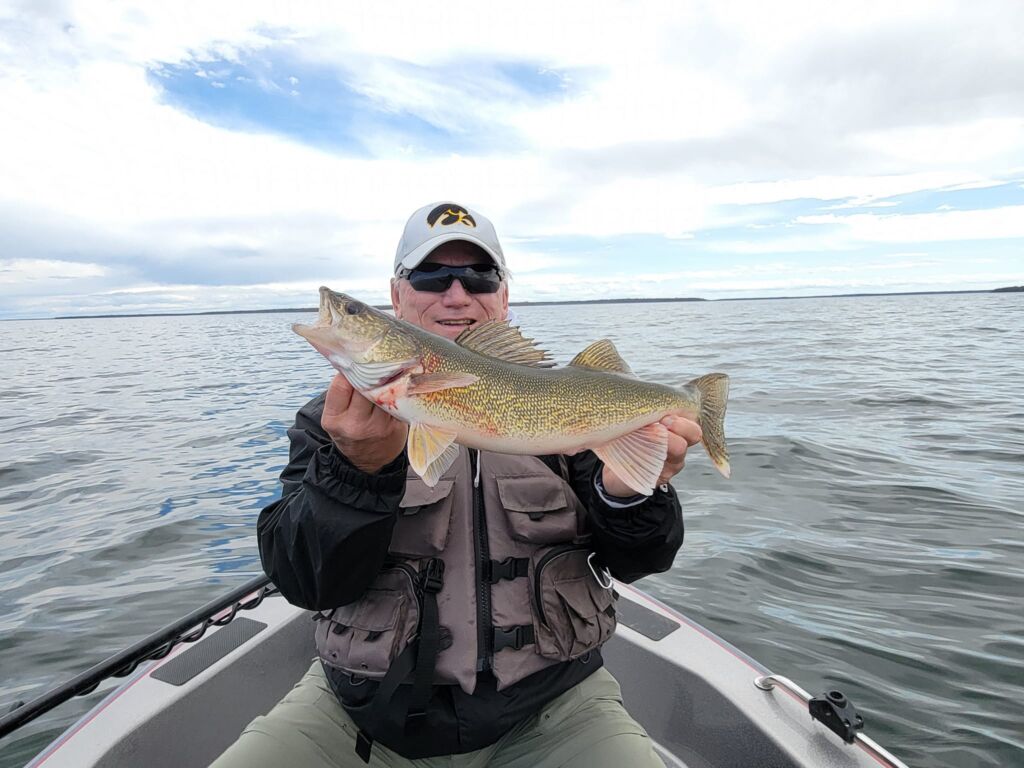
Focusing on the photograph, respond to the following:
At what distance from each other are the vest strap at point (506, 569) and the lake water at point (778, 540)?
3.27 m

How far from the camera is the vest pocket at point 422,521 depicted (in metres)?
2.96

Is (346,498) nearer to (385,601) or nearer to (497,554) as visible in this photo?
(385,601)

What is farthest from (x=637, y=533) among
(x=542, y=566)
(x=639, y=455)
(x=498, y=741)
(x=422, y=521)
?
(x=498, y=741)

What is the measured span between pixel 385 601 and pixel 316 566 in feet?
1.26

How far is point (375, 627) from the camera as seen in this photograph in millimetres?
2803

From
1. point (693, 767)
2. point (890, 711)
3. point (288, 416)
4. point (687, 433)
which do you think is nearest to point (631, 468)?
point (687, 433)

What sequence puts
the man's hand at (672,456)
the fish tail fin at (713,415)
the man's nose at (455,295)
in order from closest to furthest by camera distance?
the man's hand at (672,456) < the fish tail fin at (713,415) < the man's nose at (455,295)

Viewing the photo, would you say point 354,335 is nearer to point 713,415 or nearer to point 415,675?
point 415,675

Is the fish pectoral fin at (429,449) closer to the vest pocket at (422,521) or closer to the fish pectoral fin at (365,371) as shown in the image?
the fish pectoral fin at (365,371)

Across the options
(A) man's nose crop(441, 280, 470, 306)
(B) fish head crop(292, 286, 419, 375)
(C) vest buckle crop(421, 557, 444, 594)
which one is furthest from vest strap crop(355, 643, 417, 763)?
(A) man's nose crop(441, 280, 470, 306)

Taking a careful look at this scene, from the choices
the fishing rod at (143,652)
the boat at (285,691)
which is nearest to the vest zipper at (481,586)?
the boat at (285,691)

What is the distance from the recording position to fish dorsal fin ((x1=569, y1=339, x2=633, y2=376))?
333cm

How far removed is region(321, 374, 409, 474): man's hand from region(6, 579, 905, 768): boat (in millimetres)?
2144

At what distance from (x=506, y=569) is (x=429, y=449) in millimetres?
772
